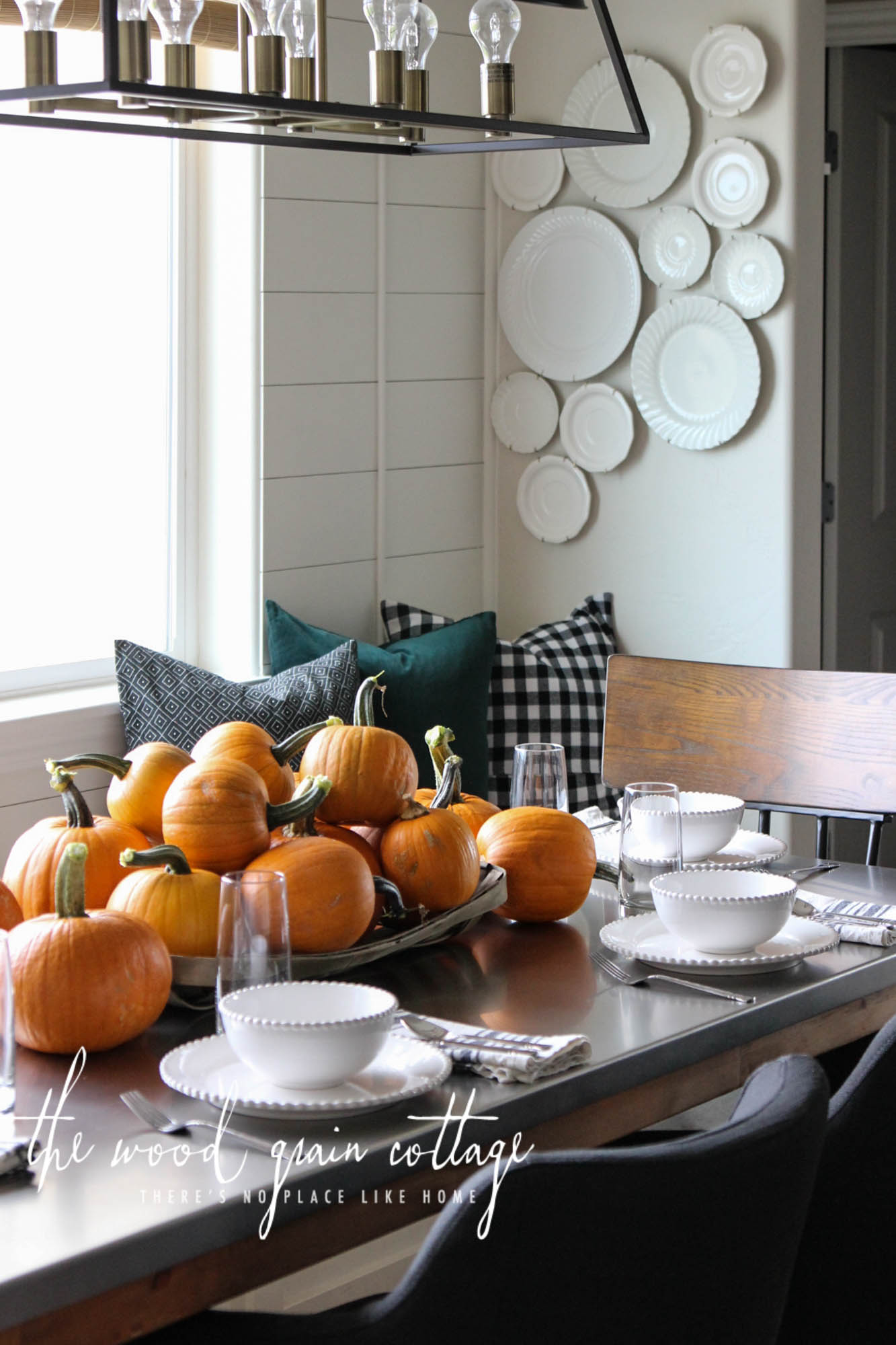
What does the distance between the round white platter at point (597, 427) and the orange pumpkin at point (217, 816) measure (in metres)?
2.29

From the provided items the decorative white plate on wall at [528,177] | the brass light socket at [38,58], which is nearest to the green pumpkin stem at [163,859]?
the brass light socket at [38,58]

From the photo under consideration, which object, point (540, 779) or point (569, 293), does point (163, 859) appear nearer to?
point (540, 779)

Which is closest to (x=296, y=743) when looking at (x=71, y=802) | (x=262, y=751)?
(x=262, y=751)

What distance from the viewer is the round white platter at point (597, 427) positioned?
11.8 ft

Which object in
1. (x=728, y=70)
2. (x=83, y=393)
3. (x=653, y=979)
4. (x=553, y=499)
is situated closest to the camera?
(x=653, y=979)

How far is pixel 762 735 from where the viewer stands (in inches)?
90.5

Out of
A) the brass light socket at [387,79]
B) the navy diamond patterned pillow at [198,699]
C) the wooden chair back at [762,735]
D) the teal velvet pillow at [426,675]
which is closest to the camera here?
the brass light socket at [387,79]

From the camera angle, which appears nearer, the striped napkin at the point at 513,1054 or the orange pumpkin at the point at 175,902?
the striped napkin at the point at 513,1054

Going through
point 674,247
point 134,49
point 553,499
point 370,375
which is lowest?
point 553,499

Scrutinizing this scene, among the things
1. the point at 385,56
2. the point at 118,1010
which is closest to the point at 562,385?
the point at 385,56

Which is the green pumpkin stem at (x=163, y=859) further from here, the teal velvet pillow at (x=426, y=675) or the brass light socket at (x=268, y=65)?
the teal velvet pillow at (x=426, y=675)

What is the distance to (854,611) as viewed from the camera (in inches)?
157

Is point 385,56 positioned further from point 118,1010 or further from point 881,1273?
point 881,1273

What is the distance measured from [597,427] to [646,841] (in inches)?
84.7
